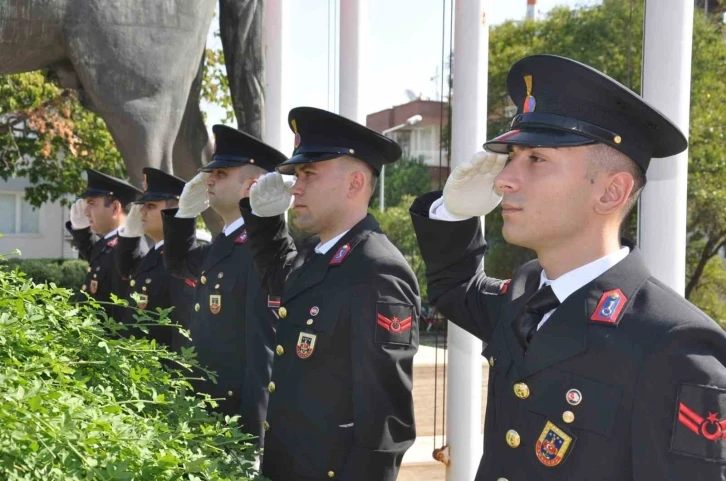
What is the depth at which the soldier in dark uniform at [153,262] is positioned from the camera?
4.76 metres

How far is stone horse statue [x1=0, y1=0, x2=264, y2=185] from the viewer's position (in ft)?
14.7

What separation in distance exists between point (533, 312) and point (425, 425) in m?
4.64

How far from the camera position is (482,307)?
2.33 meters

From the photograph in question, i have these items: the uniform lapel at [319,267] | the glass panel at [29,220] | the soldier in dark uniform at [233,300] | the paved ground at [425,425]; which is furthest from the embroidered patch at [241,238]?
the glass panel at [29,220]

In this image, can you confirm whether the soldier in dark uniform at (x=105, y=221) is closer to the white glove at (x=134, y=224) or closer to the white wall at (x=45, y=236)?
the white glove at (x=134, y=224)

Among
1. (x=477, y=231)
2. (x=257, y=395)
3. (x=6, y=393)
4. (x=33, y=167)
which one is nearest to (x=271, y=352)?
(x=257, y=395)

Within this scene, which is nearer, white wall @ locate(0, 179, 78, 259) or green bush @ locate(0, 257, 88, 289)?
green bush @ locate(0, 257, 88, 289)

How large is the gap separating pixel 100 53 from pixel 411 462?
9.00 ft

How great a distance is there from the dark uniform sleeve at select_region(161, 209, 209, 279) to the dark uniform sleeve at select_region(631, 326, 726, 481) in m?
3.05

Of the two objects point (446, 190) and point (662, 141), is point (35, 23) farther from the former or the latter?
point (662, 141)

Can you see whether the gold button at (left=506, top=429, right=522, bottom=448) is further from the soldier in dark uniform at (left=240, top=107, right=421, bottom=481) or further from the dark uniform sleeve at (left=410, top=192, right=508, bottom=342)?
the soldier in dark uniform at (left=240, top=107, right=421, bottom=481)

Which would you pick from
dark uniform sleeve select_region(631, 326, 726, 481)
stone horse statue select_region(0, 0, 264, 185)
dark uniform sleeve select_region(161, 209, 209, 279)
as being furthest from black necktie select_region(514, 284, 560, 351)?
stone horse statue select_region(0, 0, 264, 185)

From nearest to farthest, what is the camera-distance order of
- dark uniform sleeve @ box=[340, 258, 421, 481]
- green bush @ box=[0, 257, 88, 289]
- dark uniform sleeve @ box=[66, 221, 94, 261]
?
dark uniform sleeve @ box=[340, 258, 421, 481] → dark uniform sleeve @ box=[66, 221, 94, 261] → green bush @ box=[0, 257, 88, 289]

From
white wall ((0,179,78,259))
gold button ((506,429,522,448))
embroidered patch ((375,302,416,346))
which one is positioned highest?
embroidered patch ((375,302,416,346))
